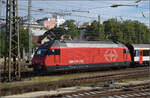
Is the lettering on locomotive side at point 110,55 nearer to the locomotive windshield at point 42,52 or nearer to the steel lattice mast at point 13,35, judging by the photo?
the locomotive windshield at point 42,52

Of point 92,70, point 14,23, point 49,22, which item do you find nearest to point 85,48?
point 92,70

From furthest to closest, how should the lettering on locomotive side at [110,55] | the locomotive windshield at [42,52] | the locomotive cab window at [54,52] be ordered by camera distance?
the lettering on locomotive side at [110,55] < the locomotive windshield at [42,52] < the locomotive cab window at [54,52]

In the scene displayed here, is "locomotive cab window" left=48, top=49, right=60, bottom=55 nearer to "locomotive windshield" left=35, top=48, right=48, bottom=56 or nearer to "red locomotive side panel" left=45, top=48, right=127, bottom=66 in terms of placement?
"red locomotive side panel" left=45, top=48, right=127, bottom=66

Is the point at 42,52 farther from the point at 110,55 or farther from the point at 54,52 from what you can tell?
the point at 110,55

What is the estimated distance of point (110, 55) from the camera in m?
22.6

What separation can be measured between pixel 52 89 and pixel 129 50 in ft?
52.2

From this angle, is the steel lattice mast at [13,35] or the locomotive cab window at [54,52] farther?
the locomotive cab window at [54,52]

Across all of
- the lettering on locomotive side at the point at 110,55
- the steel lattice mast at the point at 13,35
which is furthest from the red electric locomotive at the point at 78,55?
the steel lattice mast at the point at 13,35

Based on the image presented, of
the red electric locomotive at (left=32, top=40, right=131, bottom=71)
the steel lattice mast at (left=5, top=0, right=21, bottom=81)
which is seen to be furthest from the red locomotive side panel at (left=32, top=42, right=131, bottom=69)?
the steel lattice mast at (left=5, top=0, right=21, bottom=81)

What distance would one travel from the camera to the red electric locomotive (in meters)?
18.0

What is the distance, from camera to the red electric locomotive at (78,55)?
1805 centimetres

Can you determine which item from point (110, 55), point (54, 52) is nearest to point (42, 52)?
point (54, 52)

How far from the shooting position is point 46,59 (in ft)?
58.1

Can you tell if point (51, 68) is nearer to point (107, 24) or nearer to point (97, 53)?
point (97, 53)
